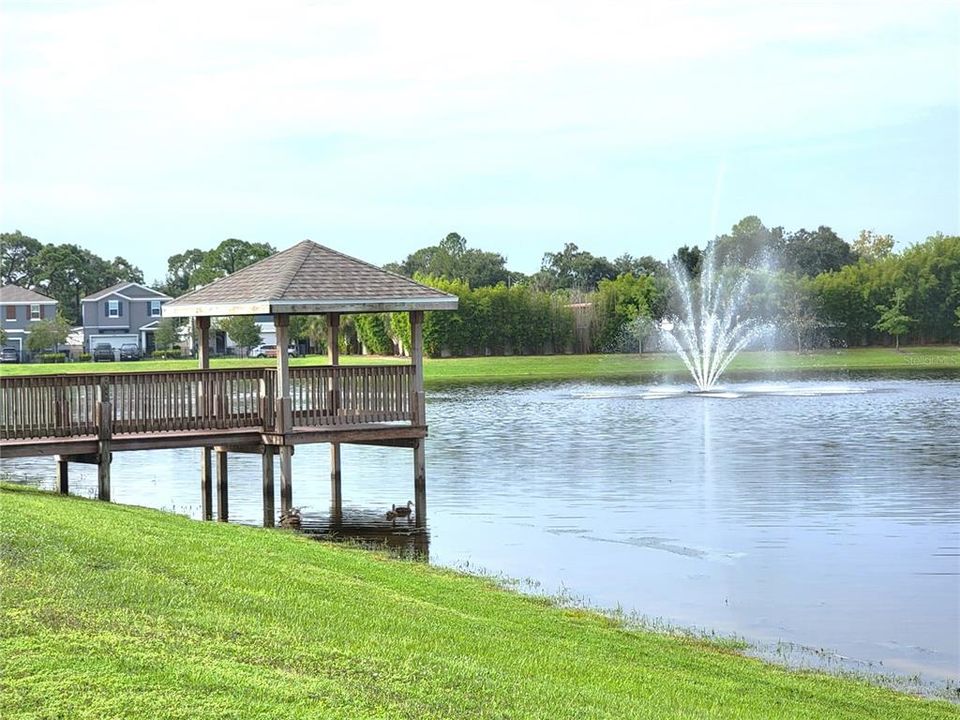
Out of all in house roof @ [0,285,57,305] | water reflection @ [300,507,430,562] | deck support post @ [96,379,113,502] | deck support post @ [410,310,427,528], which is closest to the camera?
water reflection @ [300,507,430,562]

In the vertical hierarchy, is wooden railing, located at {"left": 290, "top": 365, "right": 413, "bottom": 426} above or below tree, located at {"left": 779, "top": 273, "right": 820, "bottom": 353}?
below

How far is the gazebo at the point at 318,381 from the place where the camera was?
72.4 ft

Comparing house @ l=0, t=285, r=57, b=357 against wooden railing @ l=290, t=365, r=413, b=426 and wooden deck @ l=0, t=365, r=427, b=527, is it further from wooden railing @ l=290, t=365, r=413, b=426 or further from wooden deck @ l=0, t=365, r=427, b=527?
wooden railing @ l=290, t=365, r=413, b=426

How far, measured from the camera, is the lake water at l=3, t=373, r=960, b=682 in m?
15.6

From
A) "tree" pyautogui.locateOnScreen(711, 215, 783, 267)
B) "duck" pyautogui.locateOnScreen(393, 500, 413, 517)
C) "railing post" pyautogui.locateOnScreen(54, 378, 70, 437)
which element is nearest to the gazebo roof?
"railing post" pyautogui.locateOnScreen(54, 378, 70, 437)

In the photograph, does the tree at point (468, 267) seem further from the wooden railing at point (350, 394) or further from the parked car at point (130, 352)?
the wooden railing at point (350, 394)

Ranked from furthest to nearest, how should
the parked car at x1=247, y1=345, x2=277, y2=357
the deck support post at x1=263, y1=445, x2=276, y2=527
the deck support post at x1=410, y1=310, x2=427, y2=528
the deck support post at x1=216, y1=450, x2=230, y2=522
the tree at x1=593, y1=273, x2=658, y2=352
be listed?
1. the parked car at x1=247, y1=345, x2=277, y2=357
2. the tree at x1=593, y1=273, x2=658, y2=352
3. the deck support post at x1=216, y1=450, x2=230, y2=522
4. the deck support post at x1=410, y1=310, x2=427, y2=528
5. the deck support post at x1=263, y1=445, x2=276, y2=527

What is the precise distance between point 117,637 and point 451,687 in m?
2.37

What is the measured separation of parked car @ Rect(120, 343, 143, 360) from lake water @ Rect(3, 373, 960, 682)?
5683 cm

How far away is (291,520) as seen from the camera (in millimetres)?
21969

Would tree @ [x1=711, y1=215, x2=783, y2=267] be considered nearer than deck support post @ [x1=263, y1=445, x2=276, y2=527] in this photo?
No

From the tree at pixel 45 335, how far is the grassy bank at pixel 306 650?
84754mm

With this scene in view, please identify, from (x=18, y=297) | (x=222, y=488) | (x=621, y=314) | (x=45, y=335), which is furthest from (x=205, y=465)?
(x=18, y=297)

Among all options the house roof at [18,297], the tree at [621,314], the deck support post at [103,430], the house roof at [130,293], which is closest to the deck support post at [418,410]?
the deck support post at [103,430]
